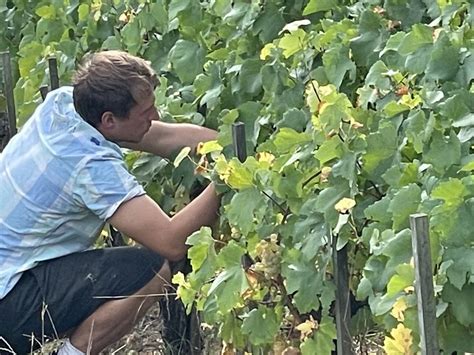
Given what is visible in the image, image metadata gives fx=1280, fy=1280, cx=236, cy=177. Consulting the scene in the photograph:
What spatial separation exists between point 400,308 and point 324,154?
1.87 ft

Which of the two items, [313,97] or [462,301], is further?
[313,97]

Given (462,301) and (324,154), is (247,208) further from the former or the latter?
(462,301)

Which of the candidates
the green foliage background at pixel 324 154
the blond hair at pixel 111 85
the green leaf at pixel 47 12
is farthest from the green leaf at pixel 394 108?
the green leaf at pixel 47 12

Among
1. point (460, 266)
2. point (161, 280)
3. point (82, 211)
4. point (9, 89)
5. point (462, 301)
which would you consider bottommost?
point (9, 89)

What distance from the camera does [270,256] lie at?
12.7 feet

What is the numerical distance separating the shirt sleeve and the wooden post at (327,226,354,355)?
0.96m

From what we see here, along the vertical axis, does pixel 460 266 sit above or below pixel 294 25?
below

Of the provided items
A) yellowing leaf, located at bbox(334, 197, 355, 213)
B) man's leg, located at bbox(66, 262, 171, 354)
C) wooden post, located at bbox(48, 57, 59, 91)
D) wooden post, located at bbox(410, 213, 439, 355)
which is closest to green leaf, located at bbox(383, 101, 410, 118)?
yellowing leaf, located at bbox(334, 197, 355, 213)

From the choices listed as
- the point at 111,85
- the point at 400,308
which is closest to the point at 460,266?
the point at 400,308

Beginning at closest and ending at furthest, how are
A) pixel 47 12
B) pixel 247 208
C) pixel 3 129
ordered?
pixel 247 208 < pixel 47 12 < pixel 3 129

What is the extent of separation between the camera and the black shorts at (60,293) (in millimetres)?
4707

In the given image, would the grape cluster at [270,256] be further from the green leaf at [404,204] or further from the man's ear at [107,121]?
the man's ear at [107,121]

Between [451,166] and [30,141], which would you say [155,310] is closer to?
[30,141]

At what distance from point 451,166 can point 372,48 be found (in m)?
0.77
